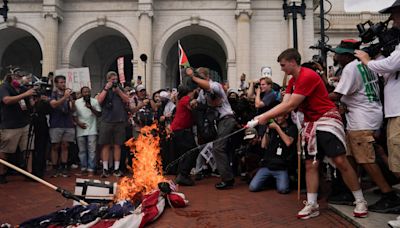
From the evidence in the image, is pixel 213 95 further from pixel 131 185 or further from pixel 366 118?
pixel 366 118

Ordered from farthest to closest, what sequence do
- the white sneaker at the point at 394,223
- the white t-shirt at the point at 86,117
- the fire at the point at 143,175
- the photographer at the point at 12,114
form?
the white t-shirt at the point at 86,117 < the photographer at the point at 12,114 < the fire at the point at 143,175 < the white sneaker at the point at 394,223

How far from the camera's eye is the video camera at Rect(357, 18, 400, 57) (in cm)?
423

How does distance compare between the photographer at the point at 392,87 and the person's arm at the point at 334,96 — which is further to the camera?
the person's arm at the point at 334,96

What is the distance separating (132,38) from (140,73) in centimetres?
239

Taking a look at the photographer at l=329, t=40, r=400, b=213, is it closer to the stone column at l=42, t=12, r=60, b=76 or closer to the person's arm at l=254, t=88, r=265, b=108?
the person's arm at l=254, t=88, r=265, b=108

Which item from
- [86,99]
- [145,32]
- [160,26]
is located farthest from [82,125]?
[160,26]

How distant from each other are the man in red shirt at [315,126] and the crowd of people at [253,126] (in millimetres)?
12

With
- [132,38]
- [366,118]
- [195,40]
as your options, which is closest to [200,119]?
[366,118]

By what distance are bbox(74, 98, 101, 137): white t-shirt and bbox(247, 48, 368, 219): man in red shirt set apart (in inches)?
217

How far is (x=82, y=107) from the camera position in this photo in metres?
8.69

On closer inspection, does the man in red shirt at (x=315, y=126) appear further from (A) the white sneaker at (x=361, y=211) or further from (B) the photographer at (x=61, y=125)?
(B) the photographer at (x=61, y=125)

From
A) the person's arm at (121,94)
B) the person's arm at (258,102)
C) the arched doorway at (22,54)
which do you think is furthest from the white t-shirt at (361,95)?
the arched doorway at (22,54)

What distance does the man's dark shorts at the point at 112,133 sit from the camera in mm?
8056

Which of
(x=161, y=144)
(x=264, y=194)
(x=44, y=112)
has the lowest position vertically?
(x=264, y=194)
